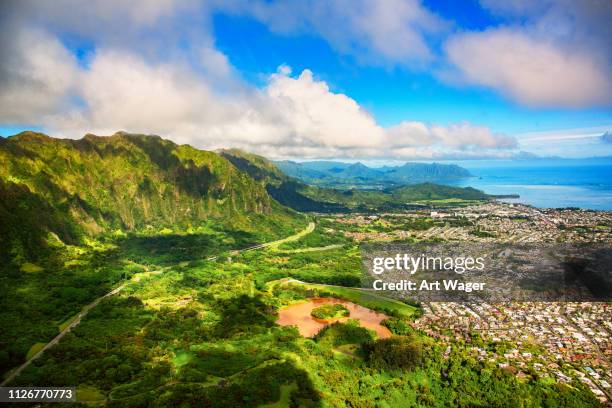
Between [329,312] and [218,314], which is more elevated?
[329,312]

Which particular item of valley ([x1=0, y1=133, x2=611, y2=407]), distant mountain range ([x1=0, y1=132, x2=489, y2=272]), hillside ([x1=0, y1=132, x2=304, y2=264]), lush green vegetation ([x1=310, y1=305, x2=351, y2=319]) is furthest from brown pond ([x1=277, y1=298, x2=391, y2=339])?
hillside ([x1=0, y1=132, x2=304, y2=264])

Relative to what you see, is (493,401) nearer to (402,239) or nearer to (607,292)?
(607,292)

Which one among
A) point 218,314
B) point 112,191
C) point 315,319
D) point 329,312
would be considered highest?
point 112,191

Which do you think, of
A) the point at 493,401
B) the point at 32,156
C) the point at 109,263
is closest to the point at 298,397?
the point at 493,401

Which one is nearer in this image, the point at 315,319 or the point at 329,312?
the point at 315,319

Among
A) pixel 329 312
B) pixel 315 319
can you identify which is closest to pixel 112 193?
pixel 315 319

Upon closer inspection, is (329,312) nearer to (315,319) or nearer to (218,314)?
(315,319)

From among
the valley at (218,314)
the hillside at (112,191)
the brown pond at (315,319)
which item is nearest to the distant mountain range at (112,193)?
the hillside at (112,191)

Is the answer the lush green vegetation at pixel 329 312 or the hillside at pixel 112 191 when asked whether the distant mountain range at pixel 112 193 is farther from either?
the lush green vegetation at pixel 329 312
